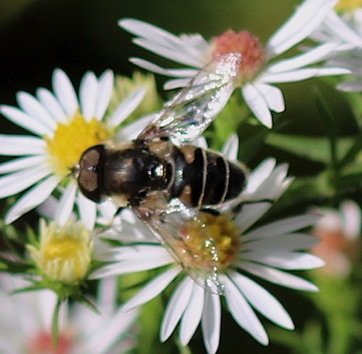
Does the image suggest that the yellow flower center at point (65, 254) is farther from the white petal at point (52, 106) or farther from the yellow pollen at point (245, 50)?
the yellow pollen at point (245, 50)

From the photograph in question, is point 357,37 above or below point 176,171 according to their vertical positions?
above

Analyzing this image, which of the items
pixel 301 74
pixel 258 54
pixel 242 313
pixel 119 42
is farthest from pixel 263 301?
pixel 119 42

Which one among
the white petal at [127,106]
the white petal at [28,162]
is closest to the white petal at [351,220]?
the white petal at [127,106]

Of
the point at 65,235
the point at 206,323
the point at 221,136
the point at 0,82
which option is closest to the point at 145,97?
the point at 221,136

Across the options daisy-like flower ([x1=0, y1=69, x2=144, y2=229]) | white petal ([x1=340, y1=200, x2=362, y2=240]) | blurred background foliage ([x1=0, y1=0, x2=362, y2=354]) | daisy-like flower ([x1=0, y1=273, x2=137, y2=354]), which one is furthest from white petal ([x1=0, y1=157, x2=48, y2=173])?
white petal ([x1=340, y1=200, x2=362, y2=240])

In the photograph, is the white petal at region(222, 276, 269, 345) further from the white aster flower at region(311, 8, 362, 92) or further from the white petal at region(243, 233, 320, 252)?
the white aster flower at region(311, 8, 362, 92)

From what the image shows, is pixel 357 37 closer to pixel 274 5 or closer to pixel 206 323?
pixel 206 323
